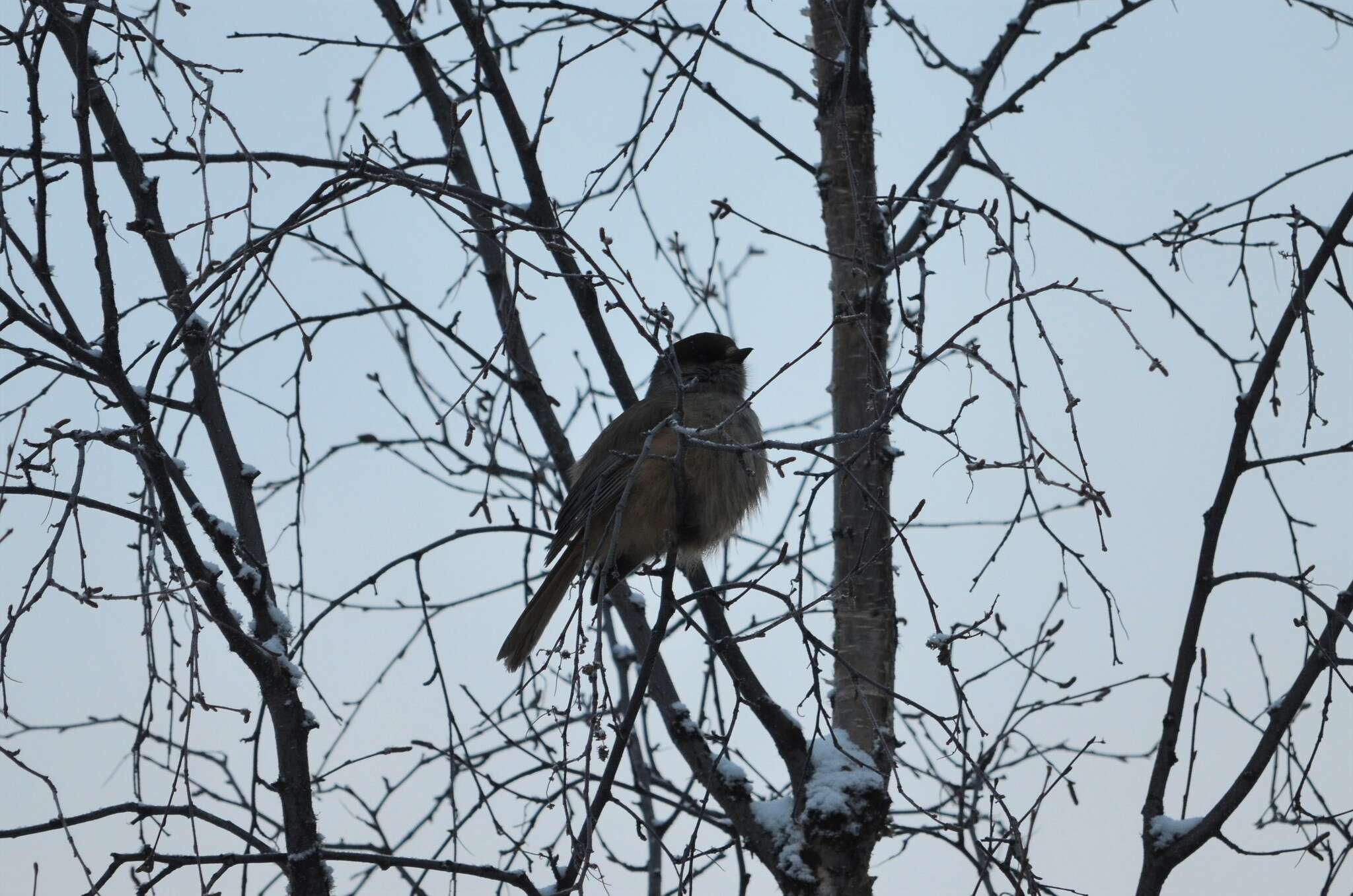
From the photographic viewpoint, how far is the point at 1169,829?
3711mm

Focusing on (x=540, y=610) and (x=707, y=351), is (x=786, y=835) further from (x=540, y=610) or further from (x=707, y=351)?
(x=707, y=351)

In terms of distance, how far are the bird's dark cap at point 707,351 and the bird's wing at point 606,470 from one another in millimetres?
498

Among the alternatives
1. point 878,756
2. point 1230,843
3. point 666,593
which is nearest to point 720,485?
point 878,756

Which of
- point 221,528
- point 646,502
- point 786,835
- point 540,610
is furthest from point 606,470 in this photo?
point 221,528

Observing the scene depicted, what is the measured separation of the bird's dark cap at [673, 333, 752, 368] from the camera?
593 cm

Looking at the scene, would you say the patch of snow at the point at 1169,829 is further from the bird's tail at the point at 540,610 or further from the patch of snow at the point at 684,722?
the bird's tail at the point at 540,610

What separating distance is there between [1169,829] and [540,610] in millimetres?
2471

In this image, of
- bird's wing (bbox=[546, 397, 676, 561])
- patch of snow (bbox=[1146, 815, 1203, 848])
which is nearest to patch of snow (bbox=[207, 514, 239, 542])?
bird's wing (bbox=[546, 397, 676, 561])

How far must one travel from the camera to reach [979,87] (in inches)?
202

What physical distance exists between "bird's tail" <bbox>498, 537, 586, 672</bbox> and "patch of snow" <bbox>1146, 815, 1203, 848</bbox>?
2.33 m

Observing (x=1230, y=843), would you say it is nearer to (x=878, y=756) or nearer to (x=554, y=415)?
(x=878, y=756)

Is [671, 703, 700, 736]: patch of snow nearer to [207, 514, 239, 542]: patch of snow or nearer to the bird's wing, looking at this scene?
the bird's wing

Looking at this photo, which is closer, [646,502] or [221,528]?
[221,528]

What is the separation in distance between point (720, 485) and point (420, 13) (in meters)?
2.25
